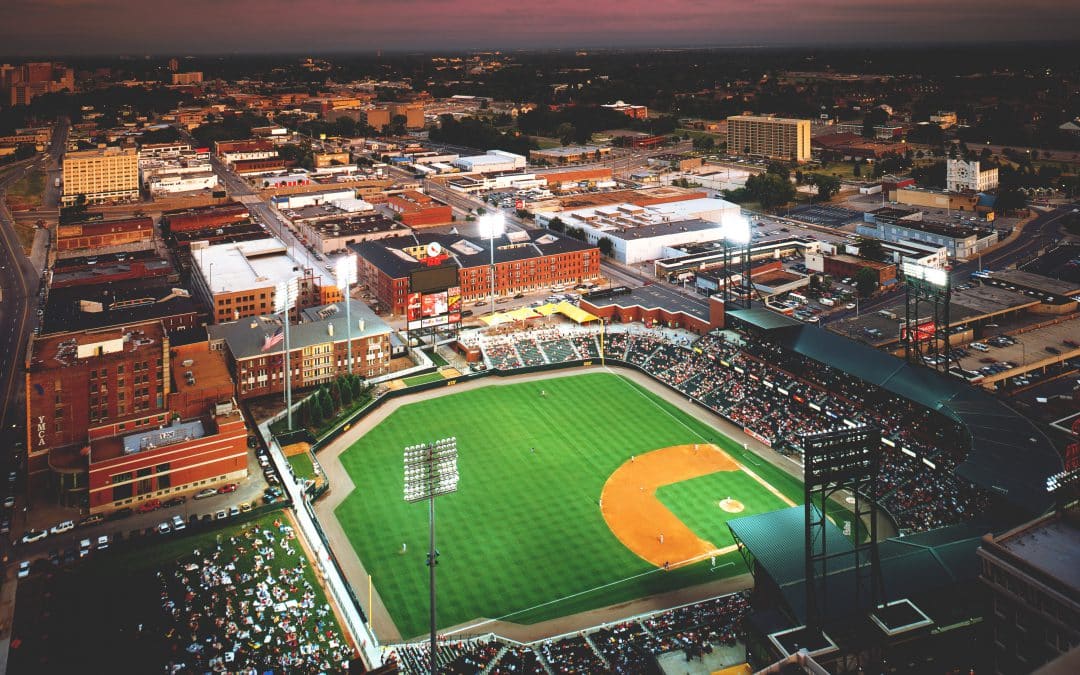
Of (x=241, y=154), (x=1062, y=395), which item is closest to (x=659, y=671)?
(x=1062, y=395)

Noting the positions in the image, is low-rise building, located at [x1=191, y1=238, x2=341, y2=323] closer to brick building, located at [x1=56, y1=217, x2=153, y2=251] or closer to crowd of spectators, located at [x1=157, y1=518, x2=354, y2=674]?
brick building, located at [x1=56, y1=217, x2=153, y2=251]

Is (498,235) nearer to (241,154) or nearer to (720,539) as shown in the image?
(720,539)

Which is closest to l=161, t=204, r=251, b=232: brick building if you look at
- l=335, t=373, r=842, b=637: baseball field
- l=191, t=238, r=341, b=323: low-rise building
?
l=191, t=238, r=341, b=323: low-rise building

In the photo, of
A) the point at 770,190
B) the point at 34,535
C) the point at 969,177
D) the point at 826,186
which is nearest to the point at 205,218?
the point at 34,535

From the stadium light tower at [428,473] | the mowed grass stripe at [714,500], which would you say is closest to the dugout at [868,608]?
the mowed grass stripe at [714,500]

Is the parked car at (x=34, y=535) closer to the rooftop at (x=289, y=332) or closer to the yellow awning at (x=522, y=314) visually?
the rooftop at (x=289, y=332)

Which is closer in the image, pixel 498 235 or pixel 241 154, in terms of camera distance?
pixel 498 235
